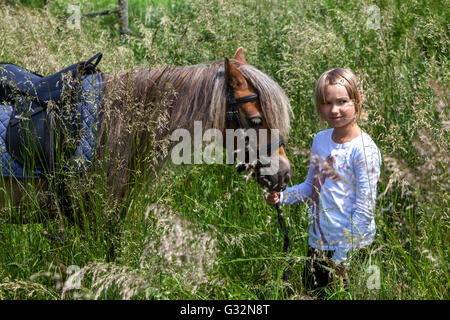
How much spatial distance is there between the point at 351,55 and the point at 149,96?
228 cm

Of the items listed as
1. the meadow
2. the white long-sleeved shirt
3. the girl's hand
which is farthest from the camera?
the girl's hand

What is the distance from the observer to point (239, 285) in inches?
91.1

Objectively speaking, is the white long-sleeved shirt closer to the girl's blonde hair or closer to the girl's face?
the girl's face

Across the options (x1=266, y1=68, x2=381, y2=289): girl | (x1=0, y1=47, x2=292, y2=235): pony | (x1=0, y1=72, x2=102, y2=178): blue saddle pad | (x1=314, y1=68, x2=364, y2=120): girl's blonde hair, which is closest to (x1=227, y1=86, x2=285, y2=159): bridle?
(x1=0, y1=47, x2=292, y2=235): pony

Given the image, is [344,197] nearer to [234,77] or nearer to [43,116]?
[234,77]

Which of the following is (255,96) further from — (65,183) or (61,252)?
(61,252)

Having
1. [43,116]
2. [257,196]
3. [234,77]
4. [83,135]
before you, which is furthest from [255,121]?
[43,116]

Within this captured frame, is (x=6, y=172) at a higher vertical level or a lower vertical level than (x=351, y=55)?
lower

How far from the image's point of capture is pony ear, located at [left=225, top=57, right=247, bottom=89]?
8.50ft

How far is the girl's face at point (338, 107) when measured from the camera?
7.66 feet

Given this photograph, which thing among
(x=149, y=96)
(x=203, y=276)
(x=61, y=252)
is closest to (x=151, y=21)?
(x=149, y=96)

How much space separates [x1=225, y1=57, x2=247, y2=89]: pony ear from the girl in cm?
46
